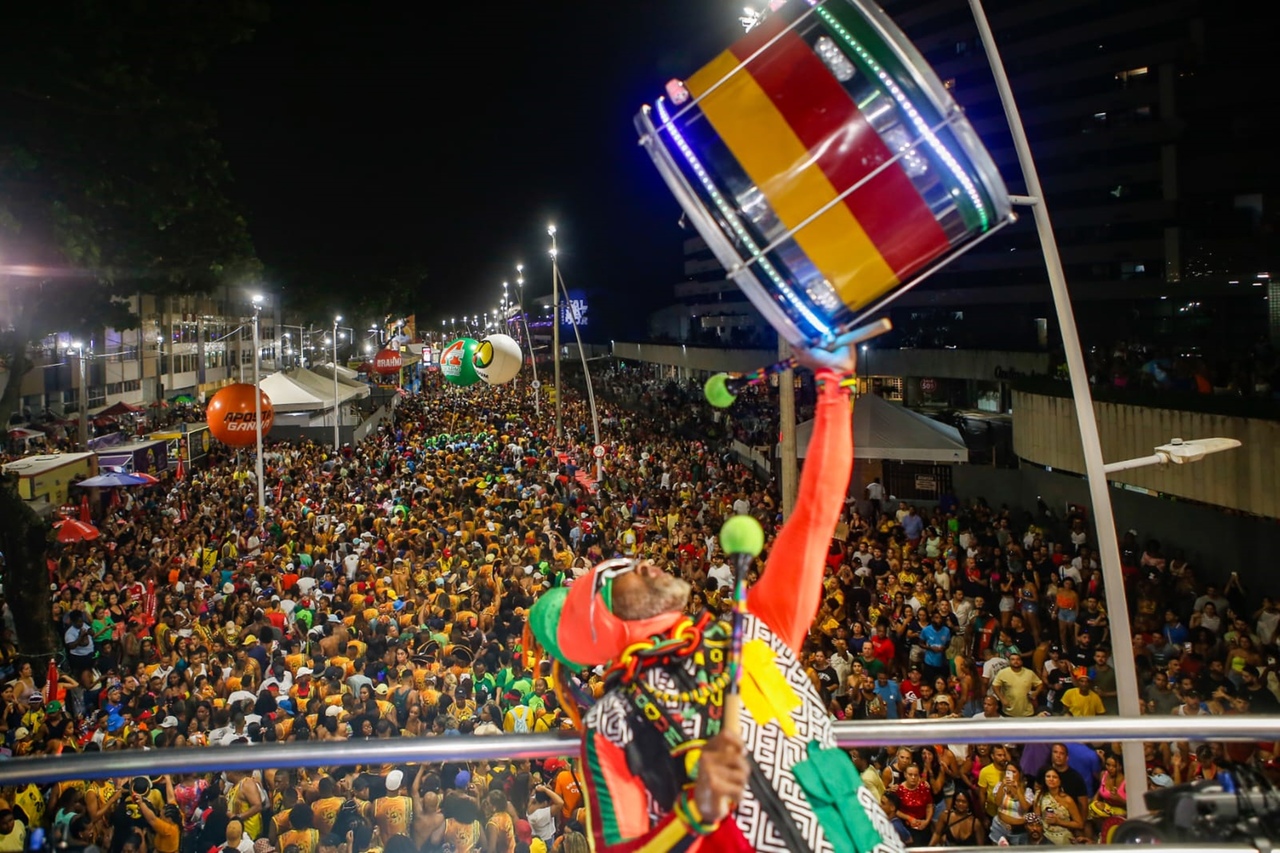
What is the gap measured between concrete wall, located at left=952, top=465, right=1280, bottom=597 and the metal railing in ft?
31.4

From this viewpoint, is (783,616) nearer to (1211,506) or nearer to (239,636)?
(239,636)

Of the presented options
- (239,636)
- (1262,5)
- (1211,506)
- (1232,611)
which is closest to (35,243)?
(239,636)

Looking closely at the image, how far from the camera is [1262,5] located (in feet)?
99.3

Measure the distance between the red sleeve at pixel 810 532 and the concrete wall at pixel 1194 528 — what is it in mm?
10126

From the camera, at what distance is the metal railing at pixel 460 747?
6.58ft

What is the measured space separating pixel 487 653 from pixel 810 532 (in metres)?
7.30

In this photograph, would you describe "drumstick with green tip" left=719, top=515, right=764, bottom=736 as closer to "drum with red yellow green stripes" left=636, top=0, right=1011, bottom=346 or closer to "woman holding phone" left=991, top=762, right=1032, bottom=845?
"drum with red yellow green stripes" left=636, top=0, right=1011, bottom=346

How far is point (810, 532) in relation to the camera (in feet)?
6.64

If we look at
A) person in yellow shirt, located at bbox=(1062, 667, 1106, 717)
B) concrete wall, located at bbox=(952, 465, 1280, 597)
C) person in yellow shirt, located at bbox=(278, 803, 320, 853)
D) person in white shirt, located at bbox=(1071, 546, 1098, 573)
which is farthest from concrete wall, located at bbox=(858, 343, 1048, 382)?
person in yellow shirt, located at bbox=(278, 803, 320, 853)

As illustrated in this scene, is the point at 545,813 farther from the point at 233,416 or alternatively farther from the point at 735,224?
the point at 233,416

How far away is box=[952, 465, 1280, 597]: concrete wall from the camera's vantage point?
33.0 feet

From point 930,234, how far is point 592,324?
11659 cm

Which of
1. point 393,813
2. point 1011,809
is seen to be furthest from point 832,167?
point 1011,809

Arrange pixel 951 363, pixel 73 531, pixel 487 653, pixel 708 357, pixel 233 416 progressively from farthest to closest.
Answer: pixel 708 357 → pixel 951 363 → pixel 233 416 → pixel 73 531 → pixel 487 653
